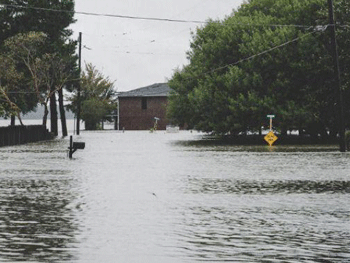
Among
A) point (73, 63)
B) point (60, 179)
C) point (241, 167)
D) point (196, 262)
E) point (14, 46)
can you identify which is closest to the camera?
point (196, 262)

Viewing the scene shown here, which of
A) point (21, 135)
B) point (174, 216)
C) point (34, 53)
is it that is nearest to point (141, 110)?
point (34, 53)

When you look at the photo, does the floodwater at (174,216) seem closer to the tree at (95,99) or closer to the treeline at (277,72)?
the treeline at (277,72)

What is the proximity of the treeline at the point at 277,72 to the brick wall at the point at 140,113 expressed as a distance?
70.3 meters

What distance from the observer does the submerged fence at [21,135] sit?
178 feet

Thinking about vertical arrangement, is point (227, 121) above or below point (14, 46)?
below

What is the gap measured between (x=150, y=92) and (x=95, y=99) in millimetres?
10372

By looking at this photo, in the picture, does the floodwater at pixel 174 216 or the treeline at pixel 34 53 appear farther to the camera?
the treeline at pixel 34 53

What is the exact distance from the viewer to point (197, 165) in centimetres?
2947

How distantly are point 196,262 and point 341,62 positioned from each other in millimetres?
45287

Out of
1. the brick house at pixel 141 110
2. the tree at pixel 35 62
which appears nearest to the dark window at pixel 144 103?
the brick house at pixel 141 110

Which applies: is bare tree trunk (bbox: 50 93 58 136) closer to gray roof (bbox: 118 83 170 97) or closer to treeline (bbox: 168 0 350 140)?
treeline (bbox: 168 0 350 140)

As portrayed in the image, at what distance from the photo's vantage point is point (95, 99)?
135m

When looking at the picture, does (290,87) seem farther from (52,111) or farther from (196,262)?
(196,262)

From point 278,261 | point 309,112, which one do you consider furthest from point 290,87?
point 278,261
